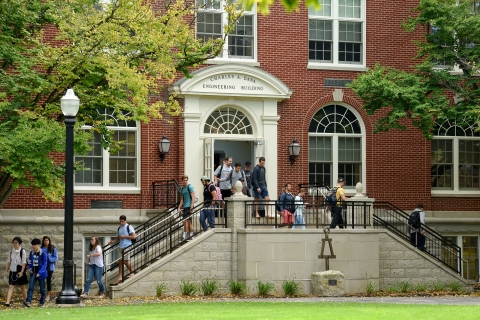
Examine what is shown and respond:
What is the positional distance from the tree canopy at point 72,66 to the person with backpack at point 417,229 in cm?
884

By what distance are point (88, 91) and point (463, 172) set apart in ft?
45.0

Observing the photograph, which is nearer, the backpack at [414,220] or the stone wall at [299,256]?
the stone wall at [299,256]

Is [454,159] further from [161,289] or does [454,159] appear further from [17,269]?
[17,269]

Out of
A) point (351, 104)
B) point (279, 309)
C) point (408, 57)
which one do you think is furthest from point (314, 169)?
point (279, 309)

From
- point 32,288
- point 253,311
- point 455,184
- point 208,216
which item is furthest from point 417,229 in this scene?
point 32,288

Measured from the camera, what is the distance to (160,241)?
23828 mm

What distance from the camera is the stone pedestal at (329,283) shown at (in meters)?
23.3

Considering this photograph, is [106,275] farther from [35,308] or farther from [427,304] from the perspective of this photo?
[427,304]

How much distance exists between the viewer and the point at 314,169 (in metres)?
28.6

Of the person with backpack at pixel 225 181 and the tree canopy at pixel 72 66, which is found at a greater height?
the tree canopy at pixel 72 66

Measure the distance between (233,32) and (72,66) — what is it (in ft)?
25.9

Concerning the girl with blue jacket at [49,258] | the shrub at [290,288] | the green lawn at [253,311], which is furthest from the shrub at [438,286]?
the girl with blue jacket at [49,258]

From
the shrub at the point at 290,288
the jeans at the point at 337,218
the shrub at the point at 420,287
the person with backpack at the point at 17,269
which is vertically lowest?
the shrub at the point at 420,287

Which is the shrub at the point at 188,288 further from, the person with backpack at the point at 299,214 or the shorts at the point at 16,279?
the shorts at the point at 16,279
